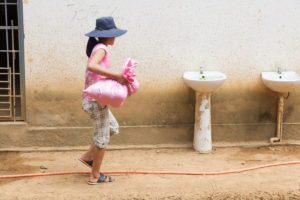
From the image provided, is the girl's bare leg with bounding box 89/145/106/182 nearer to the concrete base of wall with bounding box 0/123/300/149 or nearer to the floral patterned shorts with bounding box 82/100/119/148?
the floral patterned shorts with bounding box 82/100/119/148

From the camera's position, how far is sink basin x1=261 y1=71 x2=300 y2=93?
222 inches

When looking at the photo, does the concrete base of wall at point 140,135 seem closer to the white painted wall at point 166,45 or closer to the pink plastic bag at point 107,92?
the white painted wall at point 166,45

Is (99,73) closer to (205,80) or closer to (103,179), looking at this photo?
(103,179)

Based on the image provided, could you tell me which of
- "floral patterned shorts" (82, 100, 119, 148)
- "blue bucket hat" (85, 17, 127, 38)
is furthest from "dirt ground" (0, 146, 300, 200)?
"blue bucket hat" (85, 17, 127, 38)

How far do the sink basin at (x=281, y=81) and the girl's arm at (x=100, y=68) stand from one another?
2.37m

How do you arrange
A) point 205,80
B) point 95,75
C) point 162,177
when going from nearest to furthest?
1. point 95,75
2. point 162,177
3. point 205,80

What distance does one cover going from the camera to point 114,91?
4156 mm

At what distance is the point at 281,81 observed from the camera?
5660 mm

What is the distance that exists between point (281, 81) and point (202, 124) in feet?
3.77

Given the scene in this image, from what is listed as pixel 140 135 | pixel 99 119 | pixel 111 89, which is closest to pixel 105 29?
pixel 111 89

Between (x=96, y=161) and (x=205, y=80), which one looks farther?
(x=205, y=80)

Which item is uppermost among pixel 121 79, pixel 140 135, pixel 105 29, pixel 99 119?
pixel 105 29

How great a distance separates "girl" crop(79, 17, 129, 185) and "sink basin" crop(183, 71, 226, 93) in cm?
139

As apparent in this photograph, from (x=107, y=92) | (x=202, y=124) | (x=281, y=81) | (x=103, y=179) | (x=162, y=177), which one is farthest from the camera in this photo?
(x=202, y=124)
